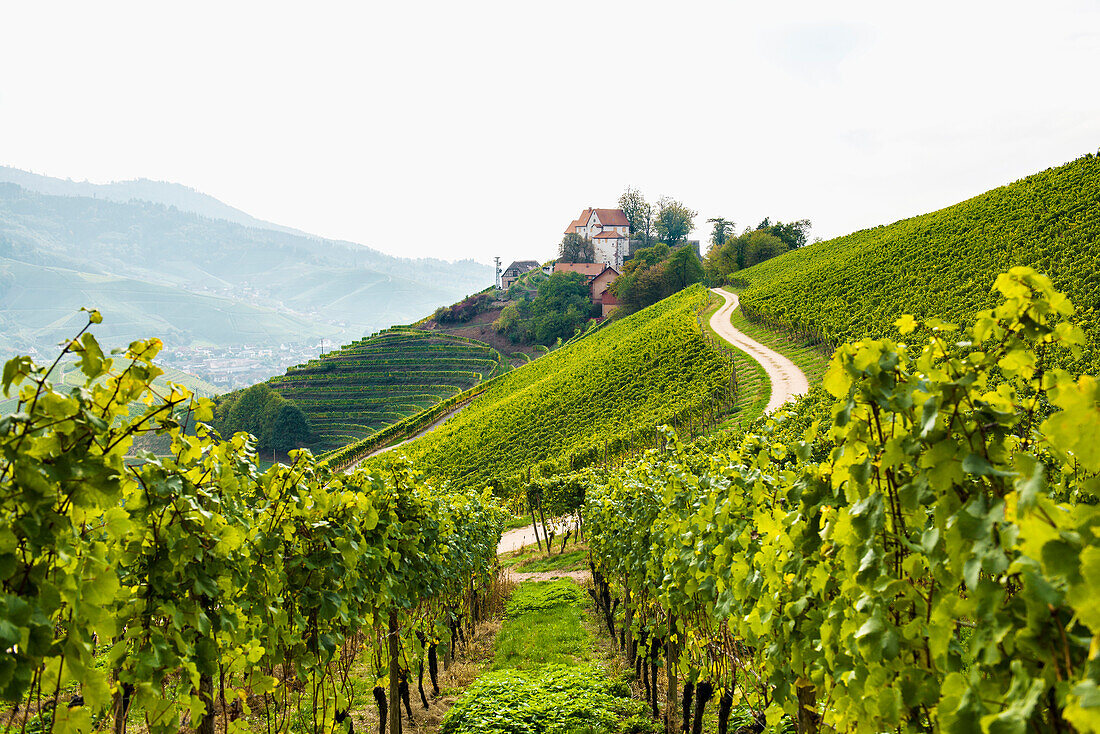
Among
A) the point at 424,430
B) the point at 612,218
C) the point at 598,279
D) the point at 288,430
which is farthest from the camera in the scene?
the point at 612,218

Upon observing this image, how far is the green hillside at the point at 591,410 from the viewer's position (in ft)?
89.8

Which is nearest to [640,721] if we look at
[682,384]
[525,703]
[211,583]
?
[525,703]

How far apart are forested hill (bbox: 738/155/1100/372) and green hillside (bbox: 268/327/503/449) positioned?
3971 cm

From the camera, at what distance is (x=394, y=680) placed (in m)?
5.77

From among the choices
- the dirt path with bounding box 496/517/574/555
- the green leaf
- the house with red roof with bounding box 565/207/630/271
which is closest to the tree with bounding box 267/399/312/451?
the dirt path with bounding box 496/517/574/555

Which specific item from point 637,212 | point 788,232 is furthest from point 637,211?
point 788,232

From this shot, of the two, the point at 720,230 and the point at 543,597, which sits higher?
the point at 720,230

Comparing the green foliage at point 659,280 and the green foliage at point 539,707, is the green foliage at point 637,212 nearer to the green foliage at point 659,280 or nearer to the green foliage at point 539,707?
the green foliage at point 659,280

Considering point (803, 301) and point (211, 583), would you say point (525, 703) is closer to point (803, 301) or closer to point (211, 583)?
point (211, 583)

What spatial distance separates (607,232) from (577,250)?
6.94m

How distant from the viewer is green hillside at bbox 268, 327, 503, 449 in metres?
65.8

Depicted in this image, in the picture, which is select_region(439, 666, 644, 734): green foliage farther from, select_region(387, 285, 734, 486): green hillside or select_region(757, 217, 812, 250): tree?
select_region(757, 217, 812, 250): tree

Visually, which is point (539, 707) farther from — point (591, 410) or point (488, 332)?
point (488, 332)

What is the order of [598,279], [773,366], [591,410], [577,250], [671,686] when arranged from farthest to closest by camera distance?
[577,250]
[598,279]
[591,410]
[773,366]
[671,686]
